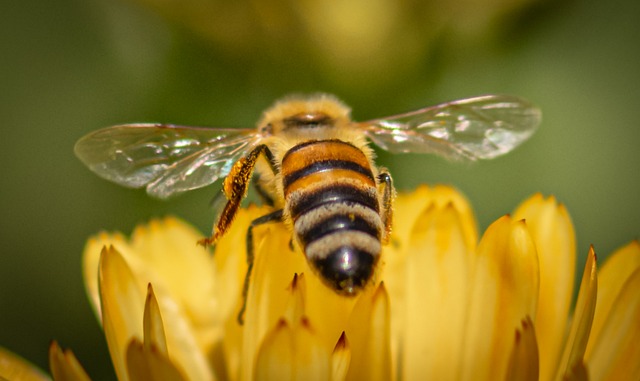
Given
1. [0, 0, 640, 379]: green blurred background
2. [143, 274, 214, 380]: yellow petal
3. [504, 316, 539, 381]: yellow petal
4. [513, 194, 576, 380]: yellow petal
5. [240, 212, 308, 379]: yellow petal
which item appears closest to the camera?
[504, 316, 539, 381]: yellow petal

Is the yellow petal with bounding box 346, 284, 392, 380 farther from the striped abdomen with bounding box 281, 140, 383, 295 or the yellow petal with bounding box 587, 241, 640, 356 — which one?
the yellow petal with bounding box 587, 241, 640, 356

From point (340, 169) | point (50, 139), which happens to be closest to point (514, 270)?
point (340, 169)

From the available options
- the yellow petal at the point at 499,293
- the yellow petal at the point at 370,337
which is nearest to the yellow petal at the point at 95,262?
the yellow petal at the point at 370,337

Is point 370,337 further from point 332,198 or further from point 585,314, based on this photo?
point 585,314

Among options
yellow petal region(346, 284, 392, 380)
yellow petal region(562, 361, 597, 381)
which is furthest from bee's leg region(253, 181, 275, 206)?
yellow petal region(562, 361, 597, 381)

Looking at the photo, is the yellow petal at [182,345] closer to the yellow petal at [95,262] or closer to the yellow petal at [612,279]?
the yellow petal at [95,262]

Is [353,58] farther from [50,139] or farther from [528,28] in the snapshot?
[50,139]
